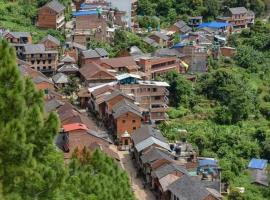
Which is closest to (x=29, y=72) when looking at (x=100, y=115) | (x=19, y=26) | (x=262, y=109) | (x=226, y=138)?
(x=100, y=115)

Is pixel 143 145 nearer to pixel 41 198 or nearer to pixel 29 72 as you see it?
pixel 29 72

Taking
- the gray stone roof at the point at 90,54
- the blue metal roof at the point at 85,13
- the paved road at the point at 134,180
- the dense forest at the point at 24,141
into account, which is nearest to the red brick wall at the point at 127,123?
the paved road at the point at 134,180

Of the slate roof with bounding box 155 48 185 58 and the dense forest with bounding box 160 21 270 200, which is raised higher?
the slate roof with bounding box 155 48 185 58

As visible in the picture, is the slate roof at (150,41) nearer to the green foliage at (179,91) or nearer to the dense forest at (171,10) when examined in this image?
the dense forest at (171,10)

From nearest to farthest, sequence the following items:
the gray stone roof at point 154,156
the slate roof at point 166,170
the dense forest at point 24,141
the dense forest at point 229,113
Answer: the dense forest at point 24,141 < the slate roof at point 166,170 < the gray stone roof at point 154,156 < the dense forest at point 229,113

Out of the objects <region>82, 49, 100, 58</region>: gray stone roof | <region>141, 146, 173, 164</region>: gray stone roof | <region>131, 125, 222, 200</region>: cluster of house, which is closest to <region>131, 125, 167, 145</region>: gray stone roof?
<region>131, 125, 222, 200</region>: cluster of house

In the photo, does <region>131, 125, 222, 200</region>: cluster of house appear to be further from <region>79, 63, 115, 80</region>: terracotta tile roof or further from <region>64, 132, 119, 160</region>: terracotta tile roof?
<region>79, 63, 115, 80</region>: terracotta tile roof
